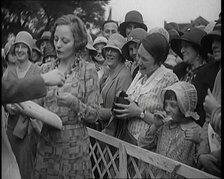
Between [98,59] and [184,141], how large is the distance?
230 centimetres

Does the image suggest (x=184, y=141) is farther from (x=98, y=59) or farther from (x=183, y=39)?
(x=98, y=59)

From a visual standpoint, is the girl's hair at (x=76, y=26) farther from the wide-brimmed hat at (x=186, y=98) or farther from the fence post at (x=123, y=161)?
the fence post at (x=123, y=161)

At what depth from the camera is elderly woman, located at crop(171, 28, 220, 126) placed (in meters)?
2.65

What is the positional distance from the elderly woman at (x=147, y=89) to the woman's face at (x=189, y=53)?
0.81 ft

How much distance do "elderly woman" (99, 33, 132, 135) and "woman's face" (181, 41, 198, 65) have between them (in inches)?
23.0

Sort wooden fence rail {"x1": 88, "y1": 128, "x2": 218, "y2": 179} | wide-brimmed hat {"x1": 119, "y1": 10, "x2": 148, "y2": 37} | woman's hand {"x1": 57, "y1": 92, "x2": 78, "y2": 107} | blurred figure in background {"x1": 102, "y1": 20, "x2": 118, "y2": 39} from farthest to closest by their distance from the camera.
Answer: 1. blurred figure in background {"x1": 102, "y1": 20, "x2": 118, "y2": 39}
2. wide-brimmed hat {"x1": 119, "y1": 10, "x2": 148, "y2": 37}
3. woman's hand {"x1": 57, "y1": 92, "x2": 78, "y2": 107}
4. wooden fence rail {"x1": 88, "y1": 128, "x2": 218, "y2": 179}

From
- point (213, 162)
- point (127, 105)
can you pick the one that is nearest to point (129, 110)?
point (127, 105)

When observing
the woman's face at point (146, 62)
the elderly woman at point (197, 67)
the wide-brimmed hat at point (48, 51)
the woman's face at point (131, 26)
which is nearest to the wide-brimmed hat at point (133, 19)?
the woman's face at point (131, 26)

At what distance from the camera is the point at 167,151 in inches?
94.9

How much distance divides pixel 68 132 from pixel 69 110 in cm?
15

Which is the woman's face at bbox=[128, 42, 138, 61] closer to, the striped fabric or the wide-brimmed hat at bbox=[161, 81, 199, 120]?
the striped fabric

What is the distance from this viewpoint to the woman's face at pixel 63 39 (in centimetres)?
236

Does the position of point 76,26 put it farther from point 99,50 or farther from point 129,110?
point 99,50

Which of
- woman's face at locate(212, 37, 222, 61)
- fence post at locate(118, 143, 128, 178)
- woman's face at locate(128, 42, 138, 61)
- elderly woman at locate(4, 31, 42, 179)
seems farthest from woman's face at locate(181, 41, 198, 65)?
elderly woman at locate(4, 31, 42, 179)
